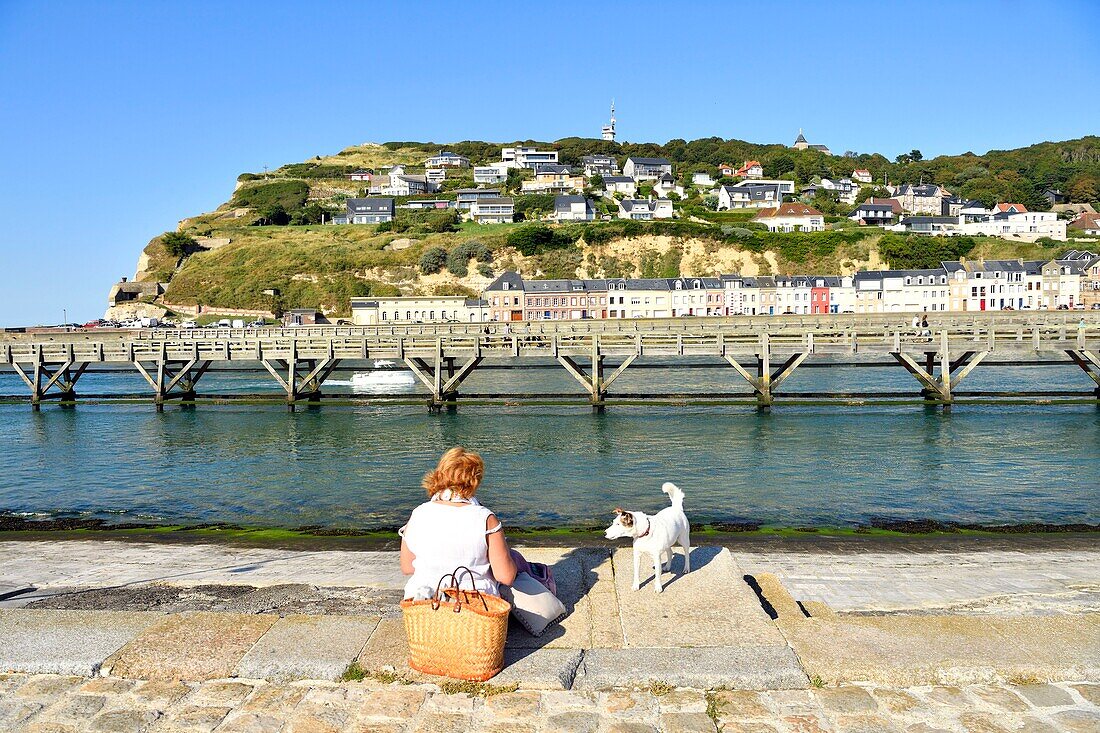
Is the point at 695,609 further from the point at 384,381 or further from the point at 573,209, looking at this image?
the point at 573,209

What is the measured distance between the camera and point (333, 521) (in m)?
15.8

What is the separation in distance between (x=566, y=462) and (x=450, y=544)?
16043mm

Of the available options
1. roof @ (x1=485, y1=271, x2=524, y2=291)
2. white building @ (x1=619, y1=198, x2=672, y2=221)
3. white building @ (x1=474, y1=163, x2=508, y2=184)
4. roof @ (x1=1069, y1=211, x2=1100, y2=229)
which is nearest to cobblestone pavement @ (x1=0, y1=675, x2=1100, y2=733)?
A: roof @ (x1=485, y1=271, x2=524, y2=291)

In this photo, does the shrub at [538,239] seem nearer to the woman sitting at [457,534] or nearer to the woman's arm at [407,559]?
the woman's arm at [407,559]

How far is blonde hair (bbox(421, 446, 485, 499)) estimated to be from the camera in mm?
5797

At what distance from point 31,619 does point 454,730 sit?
13.4ft

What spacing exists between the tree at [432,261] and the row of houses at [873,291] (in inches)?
716

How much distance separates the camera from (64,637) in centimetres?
627

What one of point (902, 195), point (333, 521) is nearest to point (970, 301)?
point (902, 195)

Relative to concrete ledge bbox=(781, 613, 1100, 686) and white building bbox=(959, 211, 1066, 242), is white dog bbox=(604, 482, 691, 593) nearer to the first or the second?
concrete ledge bbox=(781, 613, 1100, 686)

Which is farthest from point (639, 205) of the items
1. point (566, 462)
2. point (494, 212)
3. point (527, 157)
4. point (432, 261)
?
point (566, 462)

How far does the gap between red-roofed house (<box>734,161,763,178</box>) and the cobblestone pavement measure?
179 meters

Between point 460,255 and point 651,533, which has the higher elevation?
point 460,255

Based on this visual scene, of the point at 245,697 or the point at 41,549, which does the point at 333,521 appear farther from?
the point at 245,697
